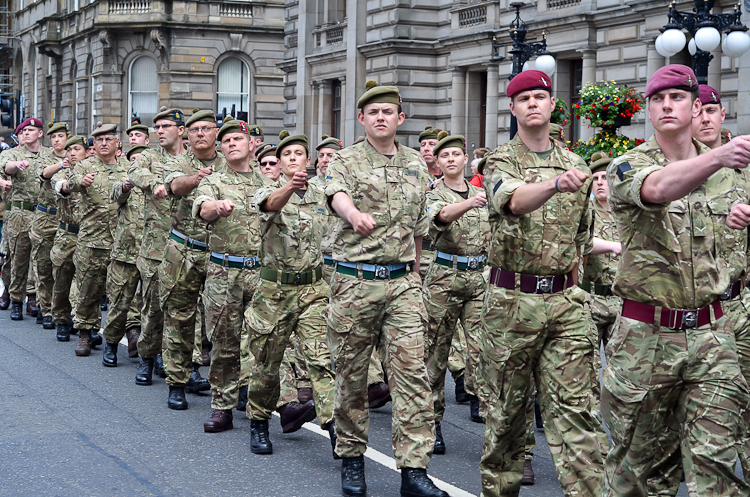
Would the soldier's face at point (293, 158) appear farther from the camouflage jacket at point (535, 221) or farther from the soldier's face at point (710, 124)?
the soldier's face at point (710, 124)

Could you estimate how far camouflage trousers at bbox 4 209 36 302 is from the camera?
1427 centimetres

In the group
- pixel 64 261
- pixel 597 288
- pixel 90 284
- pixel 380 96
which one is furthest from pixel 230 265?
pixel 64 261

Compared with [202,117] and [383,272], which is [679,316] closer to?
[383,272]

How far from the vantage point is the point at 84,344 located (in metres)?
11.5

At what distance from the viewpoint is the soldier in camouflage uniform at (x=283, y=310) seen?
7.39m

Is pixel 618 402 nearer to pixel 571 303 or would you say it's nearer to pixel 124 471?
pixel 571 303

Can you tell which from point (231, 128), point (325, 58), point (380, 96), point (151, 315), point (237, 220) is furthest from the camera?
point (325, 58)

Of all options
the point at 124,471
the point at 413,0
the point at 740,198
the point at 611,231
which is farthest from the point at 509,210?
the point at 413,0

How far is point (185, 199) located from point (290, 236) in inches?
79.6

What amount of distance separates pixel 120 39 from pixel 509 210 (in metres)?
44.2

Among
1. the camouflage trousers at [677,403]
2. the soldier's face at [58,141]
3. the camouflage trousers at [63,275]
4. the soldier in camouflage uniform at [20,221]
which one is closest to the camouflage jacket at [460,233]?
the camouflage trousers at [677,403]

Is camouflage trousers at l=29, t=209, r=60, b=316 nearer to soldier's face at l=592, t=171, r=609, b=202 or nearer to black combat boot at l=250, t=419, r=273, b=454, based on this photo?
black combat boot at l=250, t=419, r=273, b=454

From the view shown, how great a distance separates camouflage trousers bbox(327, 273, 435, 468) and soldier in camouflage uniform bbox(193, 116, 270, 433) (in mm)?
1805

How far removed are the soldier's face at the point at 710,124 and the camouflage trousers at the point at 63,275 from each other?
805 centimetres
